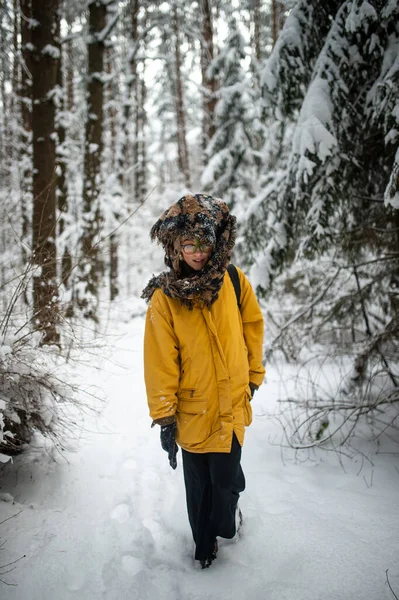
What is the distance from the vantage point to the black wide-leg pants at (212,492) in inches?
81.7

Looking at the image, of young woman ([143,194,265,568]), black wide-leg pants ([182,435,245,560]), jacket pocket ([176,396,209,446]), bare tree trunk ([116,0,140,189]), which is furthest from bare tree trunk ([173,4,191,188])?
black wide-leg pants ([182,435,245,560])

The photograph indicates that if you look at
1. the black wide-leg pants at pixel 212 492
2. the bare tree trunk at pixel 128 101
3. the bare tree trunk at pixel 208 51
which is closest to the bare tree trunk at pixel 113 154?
the bare tree trunk at pixel 128 101

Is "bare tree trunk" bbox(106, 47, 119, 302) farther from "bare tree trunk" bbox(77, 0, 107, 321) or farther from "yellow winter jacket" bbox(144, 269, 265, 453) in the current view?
"yellow winter jacket" bbox(144, 269, 265, 453)

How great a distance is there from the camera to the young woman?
199 centimetres

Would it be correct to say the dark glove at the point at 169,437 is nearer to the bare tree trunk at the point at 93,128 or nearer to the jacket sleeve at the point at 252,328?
the jacket sleeve at the point at 252,328

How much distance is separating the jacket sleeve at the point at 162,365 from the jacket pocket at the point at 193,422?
81 mm

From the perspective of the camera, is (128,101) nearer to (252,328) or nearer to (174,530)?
(252,328)

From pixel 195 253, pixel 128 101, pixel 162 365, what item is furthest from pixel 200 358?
pixel 128 101

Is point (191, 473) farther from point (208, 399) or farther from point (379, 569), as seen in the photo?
point (379, 569)

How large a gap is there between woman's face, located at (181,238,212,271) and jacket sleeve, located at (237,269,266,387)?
1.33ft

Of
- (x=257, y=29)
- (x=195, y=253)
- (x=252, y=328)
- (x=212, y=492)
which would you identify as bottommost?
(x=212, y=492)

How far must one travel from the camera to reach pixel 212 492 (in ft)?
7.00

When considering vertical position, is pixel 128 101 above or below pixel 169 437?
above

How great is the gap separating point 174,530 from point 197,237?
Answer: 227 cm
